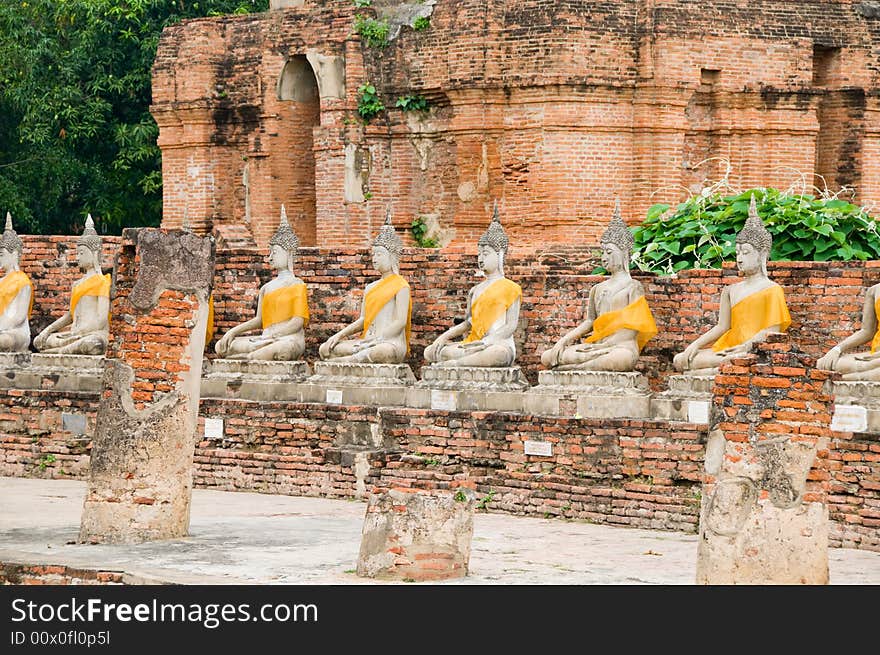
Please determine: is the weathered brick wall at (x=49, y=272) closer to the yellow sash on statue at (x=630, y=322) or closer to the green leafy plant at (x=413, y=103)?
the green leafy plant at (x=413, y=103)

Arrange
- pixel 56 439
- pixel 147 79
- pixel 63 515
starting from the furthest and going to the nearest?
1. pixel 147 79
2. pixel 56 439
3. pixel 63 515

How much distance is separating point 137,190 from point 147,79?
5.59 ft

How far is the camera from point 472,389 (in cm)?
1513

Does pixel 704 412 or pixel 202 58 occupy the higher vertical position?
pixel 202 58

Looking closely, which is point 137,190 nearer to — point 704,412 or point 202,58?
point 202,58

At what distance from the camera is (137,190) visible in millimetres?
29469

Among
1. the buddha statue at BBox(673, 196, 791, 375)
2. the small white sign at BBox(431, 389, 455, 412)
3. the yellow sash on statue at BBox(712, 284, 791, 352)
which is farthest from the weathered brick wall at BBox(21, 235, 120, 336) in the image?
the yellow sash on statue at BBox(712, 284, 791, 352)

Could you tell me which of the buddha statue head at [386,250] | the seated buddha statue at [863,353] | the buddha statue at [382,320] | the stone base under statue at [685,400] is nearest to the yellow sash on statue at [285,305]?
the buddha statue at [382,320]

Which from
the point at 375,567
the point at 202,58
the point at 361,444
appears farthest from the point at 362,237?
the point at 375,567

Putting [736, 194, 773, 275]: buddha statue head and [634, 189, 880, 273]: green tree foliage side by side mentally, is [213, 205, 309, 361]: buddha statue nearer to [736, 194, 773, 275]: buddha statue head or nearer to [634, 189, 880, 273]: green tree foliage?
[634, 189, 880, 273]: green tree foliage

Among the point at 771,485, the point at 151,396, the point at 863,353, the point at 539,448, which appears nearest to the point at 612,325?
the point at 539,448

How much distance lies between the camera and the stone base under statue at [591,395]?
14.5m

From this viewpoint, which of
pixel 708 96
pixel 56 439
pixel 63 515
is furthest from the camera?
pixel 708 96

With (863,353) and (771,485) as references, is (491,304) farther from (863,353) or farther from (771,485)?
(771,485)
